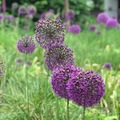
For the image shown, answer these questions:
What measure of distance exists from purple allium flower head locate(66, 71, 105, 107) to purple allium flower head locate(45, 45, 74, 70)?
37cm

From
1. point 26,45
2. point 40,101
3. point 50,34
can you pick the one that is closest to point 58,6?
point 40,101

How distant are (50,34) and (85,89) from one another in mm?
552

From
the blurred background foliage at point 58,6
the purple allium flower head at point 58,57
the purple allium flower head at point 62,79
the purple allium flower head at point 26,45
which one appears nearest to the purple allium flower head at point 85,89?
the purple allium flower head at point 62,79

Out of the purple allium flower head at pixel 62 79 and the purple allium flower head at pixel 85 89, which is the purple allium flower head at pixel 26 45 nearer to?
the purple allium flower head at pixel 62 79

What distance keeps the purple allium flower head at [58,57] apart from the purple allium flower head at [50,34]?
0.04 metres

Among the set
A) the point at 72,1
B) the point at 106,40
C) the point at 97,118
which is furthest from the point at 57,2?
the point at 97,118

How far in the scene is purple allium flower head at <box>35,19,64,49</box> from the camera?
249cm

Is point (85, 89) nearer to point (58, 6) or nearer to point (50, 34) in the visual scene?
point (50, 34)

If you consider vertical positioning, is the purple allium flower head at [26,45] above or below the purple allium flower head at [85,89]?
above

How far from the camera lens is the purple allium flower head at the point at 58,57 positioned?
249 cm

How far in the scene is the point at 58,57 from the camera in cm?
250

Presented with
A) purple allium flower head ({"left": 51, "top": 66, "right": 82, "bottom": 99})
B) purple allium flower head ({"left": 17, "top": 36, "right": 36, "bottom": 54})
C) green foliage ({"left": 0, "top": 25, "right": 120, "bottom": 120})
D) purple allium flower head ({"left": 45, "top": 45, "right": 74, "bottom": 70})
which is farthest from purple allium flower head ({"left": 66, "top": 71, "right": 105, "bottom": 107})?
purple allium flower head ({"left": 17, "top": 36, "right": 36, "bottom": 54})

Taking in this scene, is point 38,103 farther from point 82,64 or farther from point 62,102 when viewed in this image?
point 82,64

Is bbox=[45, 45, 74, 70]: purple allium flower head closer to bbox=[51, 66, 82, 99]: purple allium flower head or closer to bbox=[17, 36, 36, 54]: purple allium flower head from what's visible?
bbox=[51, 66, 82, 99]: purple allium flower head
